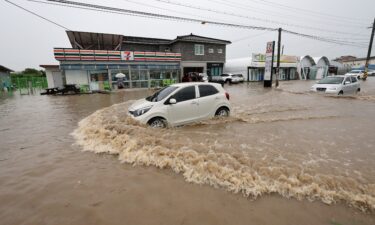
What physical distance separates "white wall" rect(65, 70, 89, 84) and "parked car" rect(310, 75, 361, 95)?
839 inches

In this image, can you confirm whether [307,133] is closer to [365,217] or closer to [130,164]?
[365,217]

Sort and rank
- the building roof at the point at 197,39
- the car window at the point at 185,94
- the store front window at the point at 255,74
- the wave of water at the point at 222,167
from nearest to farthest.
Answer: the wave of water at the point at 222,167
the car window at the point at 185,94
the building roof at the point at 197,39
the store front window at the point at 255,74

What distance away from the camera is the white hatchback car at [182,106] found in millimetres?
5902

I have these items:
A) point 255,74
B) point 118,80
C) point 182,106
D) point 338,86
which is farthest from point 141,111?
point 255,74

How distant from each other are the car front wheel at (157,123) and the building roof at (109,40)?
19189 mm

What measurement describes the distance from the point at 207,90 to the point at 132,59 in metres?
17.1

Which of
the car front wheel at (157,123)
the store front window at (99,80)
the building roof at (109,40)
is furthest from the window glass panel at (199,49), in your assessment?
the car front wheel at (157,123)

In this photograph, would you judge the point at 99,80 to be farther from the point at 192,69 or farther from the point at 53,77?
the point at 192,69

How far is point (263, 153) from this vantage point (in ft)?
14.5

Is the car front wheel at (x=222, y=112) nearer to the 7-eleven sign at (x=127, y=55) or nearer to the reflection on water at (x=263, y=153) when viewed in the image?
the reflection on water at (x=263, y=153)

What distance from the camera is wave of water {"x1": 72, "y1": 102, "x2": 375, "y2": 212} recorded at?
3027 mm

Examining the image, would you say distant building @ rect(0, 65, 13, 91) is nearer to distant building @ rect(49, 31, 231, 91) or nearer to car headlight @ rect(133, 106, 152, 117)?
distant building @ rect(49, 31, 231, 91)

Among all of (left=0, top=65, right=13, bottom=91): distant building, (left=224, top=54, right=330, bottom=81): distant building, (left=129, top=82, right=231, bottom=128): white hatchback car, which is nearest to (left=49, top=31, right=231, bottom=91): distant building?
(left=224, top=54, right=330, bottom=81): distant building

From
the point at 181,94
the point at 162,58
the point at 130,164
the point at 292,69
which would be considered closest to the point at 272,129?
the point at 181,94
